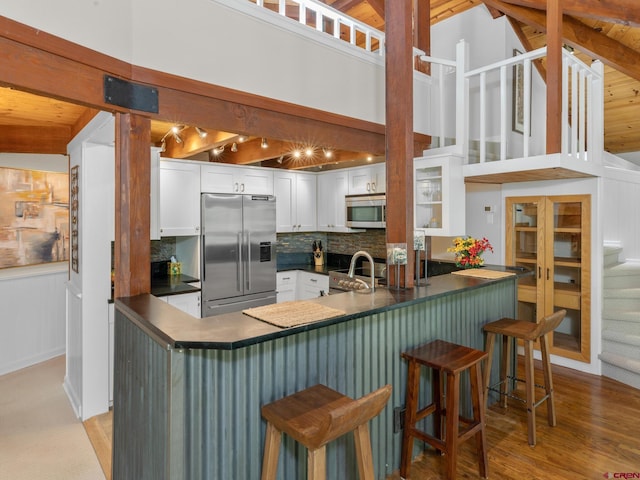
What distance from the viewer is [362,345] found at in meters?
2.19

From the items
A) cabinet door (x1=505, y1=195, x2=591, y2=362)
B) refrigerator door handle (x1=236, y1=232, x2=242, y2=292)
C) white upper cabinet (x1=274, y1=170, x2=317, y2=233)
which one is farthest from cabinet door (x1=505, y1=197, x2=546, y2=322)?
refrigerator door handle (x1=236, y1=232, x2=242, y2=292)

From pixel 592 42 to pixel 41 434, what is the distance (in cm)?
617

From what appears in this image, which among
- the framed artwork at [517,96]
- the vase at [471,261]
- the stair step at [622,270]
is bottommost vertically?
the stair step at [622,270]

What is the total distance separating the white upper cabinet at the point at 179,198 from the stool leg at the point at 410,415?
2.97 m

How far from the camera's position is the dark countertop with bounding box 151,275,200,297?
379 cm

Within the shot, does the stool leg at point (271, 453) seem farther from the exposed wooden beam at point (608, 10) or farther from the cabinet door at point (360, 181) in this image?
the exposed wooden beam at point (608, 10)

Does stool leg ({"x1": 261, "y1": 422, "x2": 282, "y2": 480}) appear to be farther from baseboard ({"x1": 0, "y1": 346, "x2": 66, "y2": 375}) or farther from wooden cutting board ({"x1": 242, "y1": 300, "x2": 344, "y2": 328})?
baseboard ({"x1": 0, "y1": 346, "x2": 66, "y2": 375})

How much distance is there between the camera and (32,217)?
171 inches

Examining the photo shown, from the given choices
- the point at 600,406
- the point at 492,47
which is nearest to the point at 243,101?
the point at 492,47

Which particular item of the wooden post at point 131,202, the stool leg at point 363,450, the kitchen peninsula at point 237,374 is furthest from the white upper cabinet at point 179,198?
the stool leg at point 363,450

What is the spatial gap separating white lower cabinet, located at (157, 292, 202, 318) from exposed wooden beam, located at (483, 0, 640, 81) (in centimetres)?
430

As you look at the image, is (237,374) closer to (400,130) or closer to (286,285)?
(400,130)

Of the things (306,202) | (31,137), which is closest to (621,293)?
(306,202)

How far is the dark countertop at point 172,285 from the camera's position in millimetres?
3788
